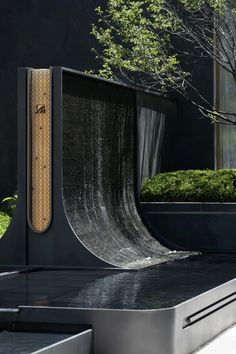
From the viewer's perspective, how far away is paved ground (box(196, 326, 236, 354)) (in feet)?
29.4

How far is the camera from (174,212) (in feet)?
53.3

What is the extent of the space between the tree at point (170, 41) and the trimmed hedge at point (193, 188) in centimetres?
112

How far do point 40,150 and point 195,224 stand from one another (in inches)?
170

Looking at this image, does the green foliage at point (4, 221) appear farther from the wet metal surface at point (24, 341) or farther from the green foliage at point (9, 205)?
the wet metal surface at point (24, 341)

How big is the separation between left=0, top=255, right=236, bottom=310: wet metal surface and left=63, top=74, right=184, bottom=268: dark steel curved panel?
27.7 inches

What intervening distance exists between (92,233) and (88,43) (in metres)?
8.01

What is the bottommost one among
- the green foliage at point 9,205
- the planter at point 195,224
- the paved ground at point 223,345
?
the paved ground at point 223,345

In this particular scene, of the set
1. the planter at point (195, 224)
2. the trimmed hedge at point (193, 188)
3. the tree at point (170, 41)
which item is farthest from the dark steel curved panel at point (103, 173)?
the tree at point (170, 41)

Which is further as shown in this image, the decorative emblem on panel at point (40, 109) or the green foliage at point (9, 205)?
the green foliage at point (9, 205)

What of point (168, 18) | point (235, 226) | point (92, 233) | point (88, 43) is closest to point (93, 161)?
point (92, 233)

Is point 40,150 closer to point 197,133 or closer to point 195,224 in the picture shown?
point 195,224

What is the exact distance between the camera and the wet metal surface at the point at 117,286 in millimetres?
9156

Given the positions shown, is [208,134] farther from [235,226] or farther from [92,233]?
[92,233]

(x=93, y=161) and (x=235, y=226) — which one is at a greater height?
(x=93, y=161)
